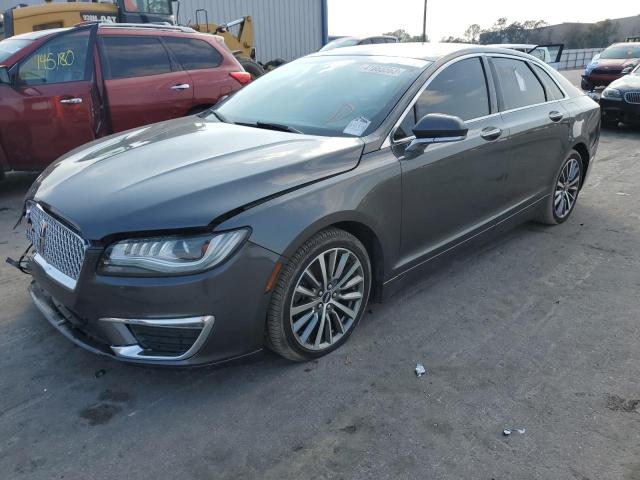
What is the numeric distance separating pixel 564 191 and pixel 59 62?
5412 mm

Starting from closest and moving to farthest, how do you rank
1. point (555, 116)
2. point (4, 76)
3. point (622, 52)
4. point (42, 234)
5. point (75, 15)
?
point (42, 234)
point (555, 116)
point (4, 76)
point (75, 15)
point (622, 52)

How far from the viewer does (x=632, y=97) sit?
9562 millimetres

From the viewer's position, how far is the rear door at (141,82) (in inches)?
231

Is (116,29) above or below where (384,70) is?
above

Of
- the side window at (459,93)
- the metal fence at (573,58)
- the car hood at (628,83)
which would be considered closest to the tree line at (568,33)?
the metal fence at (573,58)

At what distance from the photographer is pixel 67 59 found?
227 inches

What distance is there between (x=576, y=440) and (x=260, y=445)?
1.38 m

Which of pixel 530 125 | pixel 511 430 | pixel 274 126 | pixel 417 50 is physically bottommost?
pixel 511 430

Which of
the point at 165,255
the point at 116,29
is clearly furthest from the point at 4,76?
the point at 165,255

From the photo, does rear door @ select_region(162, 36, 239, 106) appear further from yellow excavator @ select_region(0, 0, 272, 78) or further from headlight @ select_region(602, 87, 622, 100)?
headlight @ select_region(602, 87, 622, 100)

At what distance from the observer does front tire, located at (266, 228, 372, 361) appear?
256cm

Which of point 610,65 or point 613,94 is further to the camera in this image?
point 610,65

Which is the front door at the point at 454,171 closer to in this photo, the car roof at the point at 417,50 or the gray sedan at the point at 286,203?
the gray sedan at the point at 286,203

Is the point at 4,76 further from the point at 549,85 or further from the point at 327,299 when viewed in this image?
the point at 549,85
